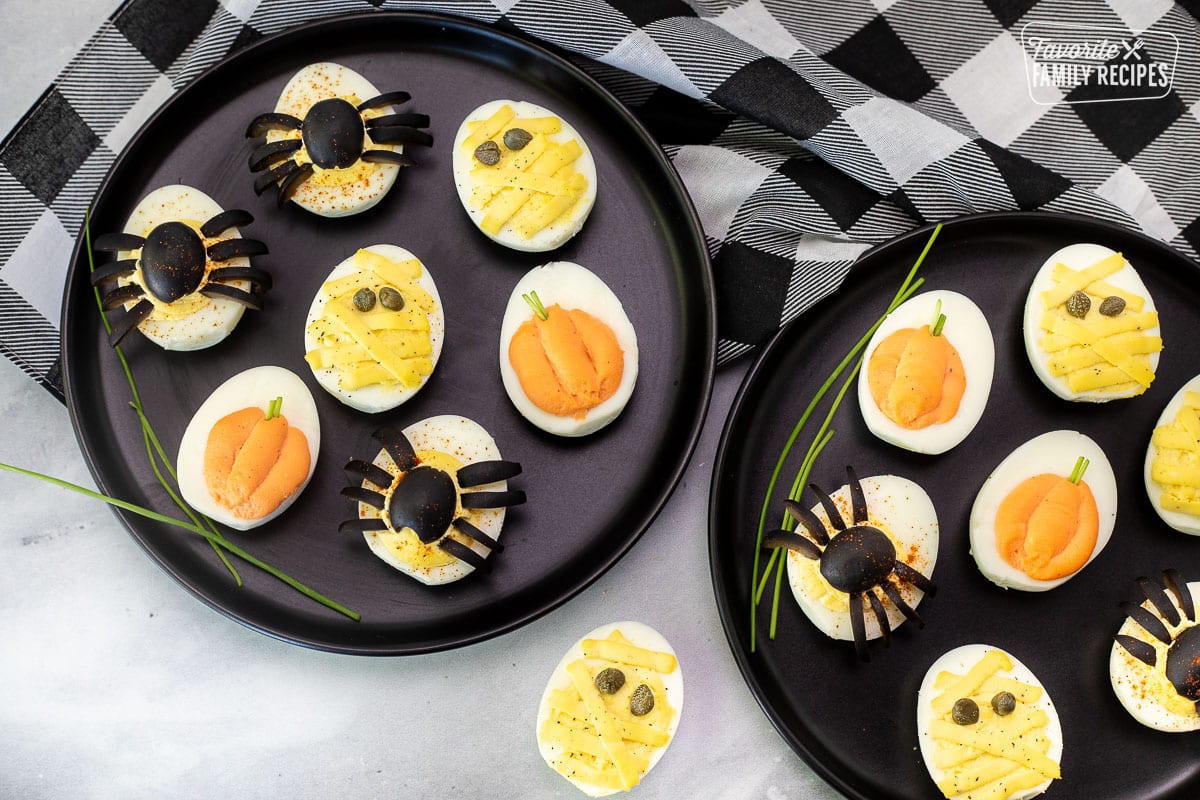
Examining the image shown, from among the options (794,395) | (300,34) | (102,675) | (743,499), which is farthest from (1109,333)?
(102,675)

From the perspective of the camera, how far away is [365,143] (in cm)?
248

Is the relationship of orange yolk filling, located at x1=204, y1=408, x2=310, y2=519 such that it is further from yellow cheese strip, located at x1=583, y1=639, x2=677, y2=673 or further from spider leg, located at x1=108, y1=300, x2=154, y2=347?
yellow cheese strip, located at x1=583, y1=639, x2=677, y2=673

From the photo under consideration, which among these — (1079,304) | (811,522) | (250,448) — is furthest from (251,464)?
(1079,304)

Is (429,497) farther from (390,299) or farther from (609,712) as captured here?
(609,712)

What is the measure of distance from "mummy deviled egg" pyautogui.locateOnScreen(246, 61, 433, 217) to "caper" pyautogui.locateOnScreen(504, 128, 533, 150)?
0.21 m

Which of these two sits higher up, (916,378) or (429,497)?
(916,378)

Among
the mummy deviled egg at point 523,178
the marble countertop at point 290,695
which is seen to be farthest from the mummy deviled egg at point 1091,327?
the mummy deviled egg at point 523,178

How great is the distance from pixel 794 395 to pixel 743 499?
296mm

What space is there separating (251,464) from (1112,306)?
210cm

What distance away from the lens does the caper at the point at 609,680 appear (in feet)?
7.66

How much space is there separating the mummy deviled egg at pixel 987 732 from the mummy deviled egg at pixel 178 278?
6.28 feet

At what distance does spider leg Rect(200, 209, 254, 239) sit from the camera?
2.40m

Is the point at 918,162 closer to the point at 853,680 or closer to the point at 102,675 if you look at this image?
the point at 853,680

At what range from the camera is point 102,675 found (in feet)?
8.42
